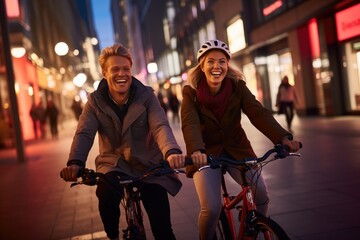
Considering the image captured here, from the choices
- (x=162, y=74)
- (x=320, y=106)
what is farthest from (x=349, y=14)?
(x=162, y=74)

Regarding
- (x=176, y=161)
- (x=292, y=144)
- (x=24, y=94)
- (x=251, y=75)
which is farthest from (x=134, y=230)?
(x=251, y=75)

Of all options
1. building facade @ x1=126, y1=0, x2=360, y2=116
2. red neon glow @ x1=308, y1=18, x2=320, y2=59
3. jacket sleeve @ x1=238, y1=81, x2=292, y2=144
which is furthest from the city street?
red neon glow @ x1=308, y1=18, x2=320, y2=59

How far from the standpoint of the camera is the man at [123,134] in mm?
3631

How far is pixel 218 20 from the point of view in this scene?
111 ft

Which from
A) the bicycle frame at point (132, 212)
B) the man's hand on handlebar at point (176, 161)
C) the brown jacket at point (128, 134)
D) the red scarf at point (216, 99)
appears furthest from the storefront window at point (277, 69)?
the man's hand on handlebar at point (176, 161)

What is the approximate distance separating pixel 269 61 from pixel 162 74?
58.3 m

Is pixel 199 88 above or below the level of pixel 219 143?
above

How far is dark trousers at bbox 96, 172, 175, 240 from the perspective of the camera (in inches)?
140

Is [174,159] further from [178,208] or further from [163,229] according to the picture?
[178,208]

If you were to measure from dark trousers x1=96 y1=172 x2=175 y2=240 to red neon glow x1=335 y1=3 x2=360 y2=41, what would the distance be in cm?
1498

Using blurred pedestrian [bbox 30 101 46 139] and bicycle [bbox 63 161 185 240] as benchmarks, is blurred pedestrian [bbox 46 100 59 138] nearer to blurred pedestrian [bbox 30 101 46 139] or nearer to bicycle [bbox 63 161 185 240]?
blurred pedestrian [bbox 30 101 46 139]

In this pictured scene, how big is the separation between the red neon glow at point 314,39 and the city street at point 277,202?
910 centimetres

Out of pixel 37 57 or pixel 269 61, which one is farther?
pixel 37 57

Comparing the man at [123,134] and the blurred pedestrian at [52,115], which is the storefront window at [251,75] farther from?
the man at [123,134]
